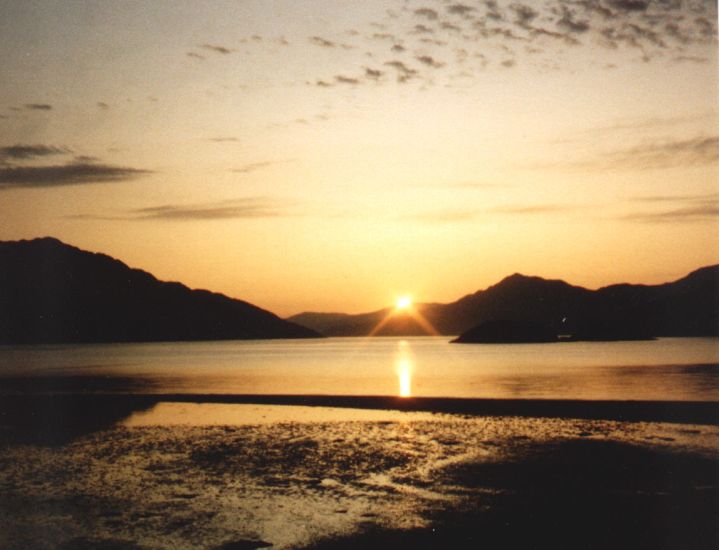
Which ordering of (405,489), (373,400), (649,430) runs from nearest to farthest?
(405,489) < (649,430) < (373,400)

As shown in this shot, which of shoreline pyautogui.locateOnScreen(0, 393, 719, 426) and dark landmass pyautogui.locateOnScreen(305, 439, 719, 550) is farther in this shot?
shoreline pyautogui.locateOnScreen(0, 393, 719, 426)

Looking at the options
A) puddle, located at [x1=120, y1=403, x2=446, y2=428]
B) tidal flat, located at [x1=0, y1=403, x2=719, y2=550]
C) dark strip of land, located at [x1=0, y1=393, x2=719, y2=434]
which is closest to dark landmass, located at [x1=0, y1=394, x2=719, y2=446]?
dark strip of land, located at [x1=0, y1=393, x2=719, y2=434]

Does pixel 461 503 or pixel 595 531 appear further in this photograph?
pixel 461 503

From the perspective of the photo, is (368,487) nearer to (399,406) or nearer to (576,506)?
(576,506)

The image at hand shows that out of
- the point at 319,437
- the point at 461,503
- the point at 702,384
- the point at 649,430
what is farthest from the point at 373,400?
the point at 702,384

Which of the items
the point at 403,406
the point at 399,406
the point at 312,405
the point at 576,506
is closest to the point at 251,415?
the point at 312,405

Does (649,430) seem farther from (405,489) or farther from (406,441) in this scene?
(405,489)

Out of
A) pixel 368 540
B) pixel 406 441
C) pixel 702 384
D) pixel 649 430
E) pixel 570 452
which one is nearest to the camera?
pixel 368 540

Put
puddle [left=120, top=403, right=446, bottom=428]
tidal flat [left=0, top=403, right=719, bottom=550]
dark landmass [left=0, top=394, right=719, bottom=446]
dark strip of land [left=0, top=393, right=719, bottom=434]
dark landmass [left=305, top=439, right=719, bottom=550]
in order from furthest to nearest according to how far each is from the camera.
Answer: puddle [left=120, top=403, right=446, bottom=428] → dark strip of land [left=0, top=393, right=719, bottom=434] → dark landmass [left=0, top=394, right=719, bottom=446] → tidal flat [left=0, top=403, right=719, bottom=550] → dark landmass [left=305, top=439, right=719, bottom=550]

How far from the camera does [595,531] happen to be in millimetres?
13672

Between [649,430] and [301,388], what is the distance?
120 feet

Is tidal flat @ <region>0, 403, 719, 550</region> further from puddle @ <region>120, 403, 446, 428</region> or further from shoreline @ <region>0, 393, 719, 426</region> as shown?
→ puddle @ <region>120, 403, 446, 428</region>

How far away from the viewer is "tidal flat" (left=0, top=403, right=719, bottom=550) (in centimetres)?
1359

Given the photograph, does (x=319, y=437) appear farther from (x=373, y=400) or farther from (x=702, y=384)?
(x=702, y=384)
